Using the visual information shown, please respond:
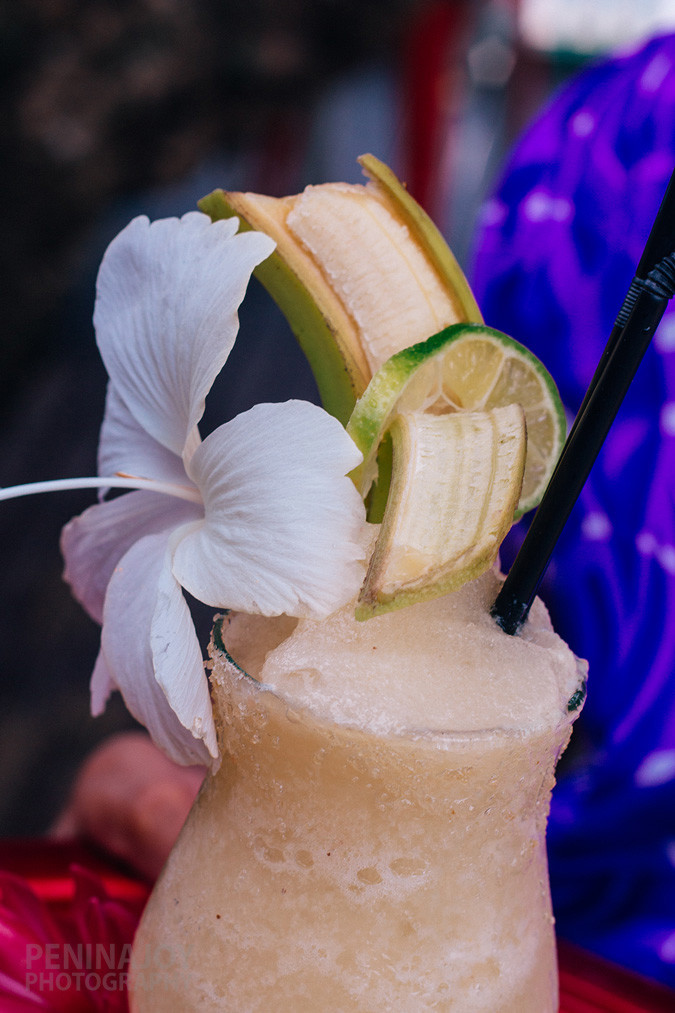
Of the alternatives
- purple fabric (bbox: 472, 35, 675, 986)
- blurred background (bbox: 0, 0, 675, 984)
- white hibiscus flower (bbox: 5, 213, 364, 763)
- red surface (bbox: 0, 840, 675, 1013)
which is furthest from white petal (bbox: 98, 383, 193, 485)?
blurred background (bbox: 0, 0, 675, 984)

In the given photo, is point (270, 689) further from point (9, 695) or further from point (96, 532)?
point (9, 695)

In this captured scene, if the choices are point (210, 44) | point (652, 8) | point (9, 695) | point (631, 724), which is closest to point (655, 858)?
point (631, 724)

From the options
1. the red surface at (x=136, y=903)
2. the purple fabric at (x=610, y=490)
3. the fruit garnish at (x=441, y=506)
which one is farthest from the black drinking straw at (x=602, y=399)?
the purple fabric at (x=610, y=490)

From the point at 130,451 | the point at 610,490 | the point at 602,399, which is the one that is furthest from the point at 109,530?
the point at 610,490

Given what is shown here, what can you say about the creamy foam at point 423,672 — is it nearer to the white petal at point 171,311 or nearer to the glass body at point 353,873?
the glass body at point 353,873

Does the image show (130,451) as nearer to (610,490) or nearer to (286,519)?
(286,519)

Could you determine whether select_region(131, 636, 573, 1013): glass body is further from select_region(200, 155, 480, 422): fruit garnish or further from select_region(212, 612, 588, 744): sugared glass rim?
select_region(200, 155, 480, 422): fruit garnish
